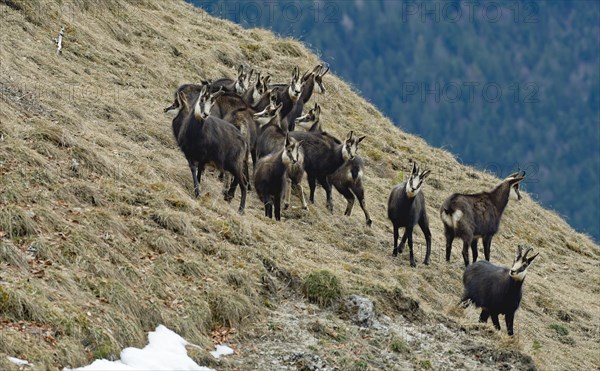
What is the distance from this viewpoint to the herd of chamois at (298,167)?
57.5 ft

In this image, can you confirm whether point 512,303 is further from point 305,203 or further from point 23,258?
point 23,258

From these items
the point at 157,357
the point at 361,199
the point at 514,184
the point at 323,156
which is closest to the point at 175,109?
the point at 323,156

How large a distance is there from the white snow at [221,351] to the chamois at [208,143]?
197 inches

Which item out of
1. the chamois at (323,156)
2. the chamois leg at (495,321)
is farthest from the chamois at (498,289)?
the chamois at (323,156)

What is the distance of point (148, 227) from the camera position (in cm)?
1400

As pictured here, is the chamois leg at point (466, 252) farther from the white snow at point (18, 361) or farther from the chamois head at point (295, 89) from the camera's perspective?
the white snow at point (18, 361)

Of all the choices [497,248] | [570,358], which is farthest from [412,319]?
[497,248]

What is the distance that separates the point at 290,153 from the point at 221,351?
6930 mm

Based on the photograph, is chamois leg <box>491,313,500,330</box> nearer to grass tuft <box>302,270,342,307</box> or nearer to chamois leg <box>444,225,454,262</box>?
chamois leg <box>444,225,454,262</box>

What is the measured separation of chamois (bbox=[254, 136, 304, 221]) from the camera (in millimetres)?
18500

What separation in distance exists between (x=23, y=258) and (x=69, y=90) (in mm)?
8248

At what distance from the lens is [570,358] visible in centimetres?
1817

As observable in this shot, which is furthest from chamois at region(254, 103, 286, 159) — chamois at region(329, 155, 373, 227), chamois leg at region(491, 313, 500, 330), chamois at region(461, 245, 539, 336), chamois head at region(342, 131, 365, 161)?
chamois leg at region(491, 313, 500, 330)

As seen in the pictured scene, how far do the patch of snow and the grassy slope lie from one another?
6.5 inches
